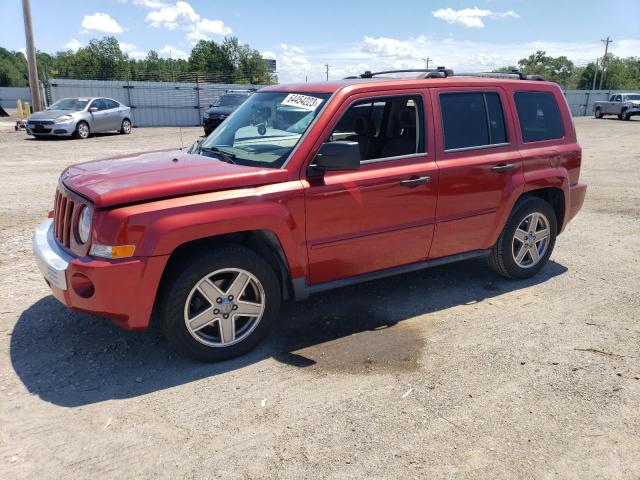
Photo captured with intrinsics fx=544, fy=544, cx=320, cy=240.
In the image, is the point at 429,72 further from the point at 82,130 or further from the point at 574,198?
the point at 82,130

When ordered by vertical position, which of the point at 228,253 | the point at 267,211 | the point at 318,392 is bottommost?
the point at 318,392

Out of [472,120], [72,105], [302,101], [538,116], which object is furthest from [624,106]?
[302,101]

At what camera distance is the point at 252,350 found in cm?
394

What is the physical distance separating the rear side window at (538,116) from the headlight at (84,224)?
12.5ft

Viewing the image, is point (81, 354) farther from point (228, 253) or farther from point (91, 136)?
point (91, 136)

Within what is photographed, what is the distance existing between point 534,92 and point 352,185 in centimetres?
246

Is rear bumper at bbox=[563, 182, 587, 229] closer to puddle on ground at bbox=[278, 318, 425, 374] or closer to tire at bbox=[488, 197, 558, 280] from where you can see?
tire at bbox=[488, 197, 558, 280]

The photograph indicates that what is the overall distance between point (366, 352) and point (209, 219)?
4.88 feet

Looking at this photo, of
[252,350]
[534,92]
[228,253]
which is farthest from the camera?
[534,92]

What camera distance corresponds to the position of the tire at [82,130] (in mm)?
18953

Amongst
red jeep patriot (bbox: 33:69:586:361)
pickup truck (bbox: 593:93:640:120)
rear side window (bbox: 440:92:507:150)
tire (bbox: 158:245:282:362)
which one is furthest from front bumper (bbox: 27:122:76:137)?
pickup truck (bbox: 593:93:640:120)

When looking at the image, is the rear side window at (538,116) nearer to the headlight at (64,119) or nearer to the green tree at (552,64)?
the headlight at (64,119)

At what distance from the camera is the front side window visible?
4344mm

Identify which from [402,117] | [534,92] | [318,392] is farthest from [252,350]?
[534,92]
